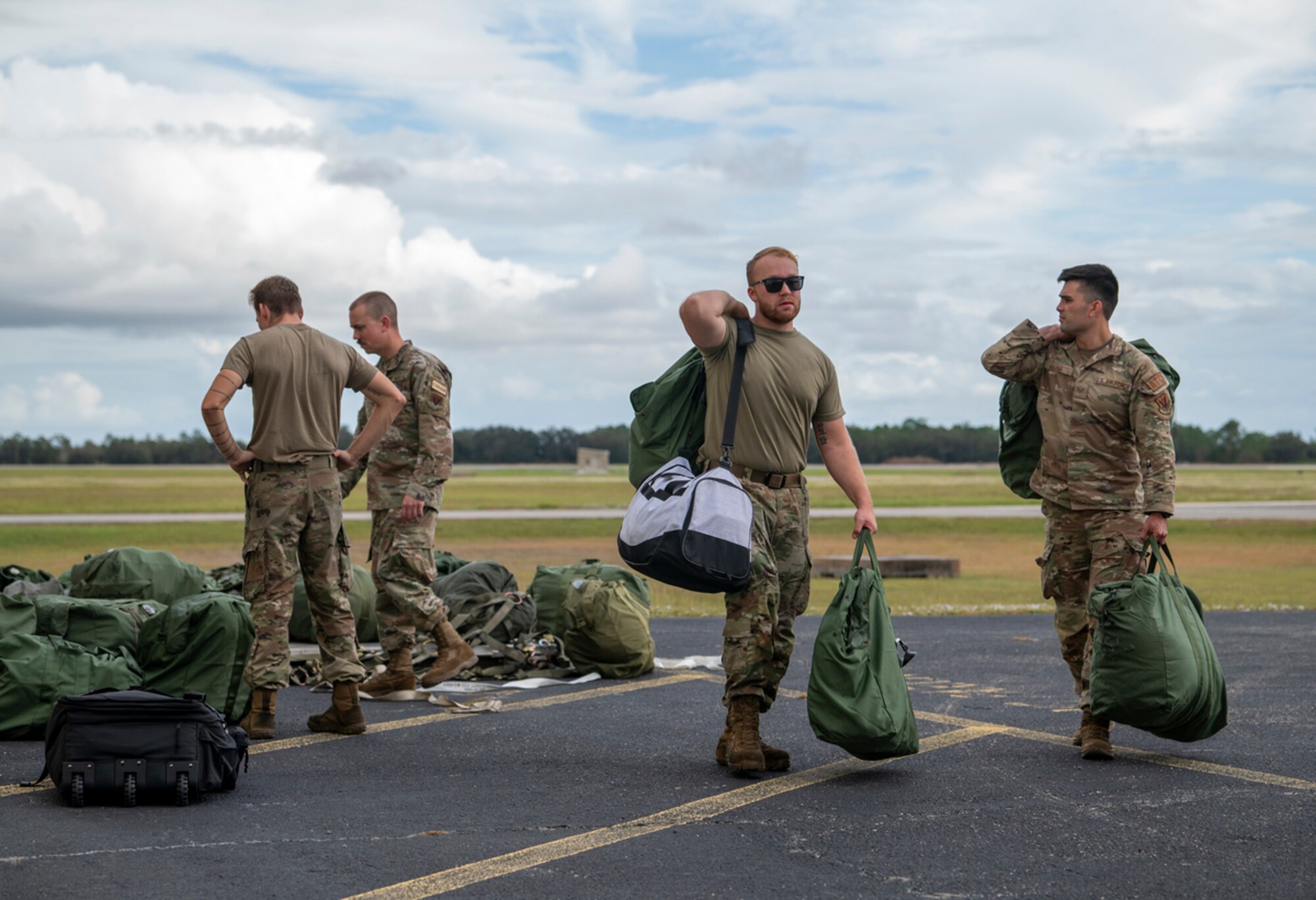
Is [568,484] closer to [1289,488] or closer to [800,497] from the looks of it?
[1289,488]

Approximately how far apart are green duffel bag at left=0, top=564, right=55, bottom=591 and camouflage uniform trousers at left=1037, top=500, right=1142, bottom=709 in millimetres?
6654

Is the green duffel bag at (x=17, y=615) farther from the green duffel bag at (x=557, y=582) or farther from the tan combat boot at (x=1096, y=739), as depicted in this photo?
the tan combat boot at (x=1096, y=739)

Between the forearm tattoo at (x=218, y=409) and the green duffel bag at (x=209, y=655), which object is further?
the green duffel bag at (x=209, y=655)

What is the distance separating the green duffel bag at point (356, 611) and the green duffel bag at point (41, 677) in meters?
2.58

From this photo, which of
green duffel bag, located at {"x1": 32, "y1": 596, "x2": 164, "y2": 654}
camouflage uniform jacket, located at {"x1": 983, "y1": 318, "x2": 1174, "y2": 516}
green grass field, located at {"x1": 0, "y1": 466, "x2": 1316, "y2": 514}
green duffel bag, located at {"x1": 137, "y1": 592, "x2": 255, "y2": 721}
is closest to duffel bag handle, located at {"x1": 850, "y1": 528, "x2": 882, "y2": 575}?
camouflage uniform jacket, located at {"x1": 983, "y1": 318, "x2": 1174, "y2": 516}

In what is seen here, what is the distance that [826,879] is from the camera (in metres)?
4.11

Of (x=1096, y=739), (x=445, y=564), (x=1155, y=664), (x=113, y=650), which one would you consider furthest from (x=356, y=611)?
(x=1155, y=664)

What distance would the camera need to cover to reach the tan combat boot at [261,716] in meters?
6.45

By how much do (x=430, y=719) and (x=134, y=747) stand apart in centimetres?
222

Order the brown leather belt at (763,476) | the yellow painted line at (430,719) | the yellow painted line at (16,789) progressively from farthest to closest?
the yellow painted line at (430,719), the brown leather belt at (763,476), the yellow painted line at (16,789)

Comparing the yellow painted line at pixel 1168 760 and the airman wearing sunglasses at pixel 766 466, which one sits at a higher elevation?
the airman wearing sunglasses at pixel 766 466

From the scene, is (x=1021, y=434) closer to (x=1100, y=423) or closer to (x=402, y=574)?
(x=1100, y=423)

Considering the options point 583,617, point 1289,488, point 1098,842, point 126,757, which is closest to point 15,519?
point 583,617

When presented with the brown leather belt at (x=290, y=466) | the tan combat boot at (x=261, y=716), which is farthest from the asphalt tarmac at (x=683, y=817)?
the brown leather belt at (x=290, y=466)
